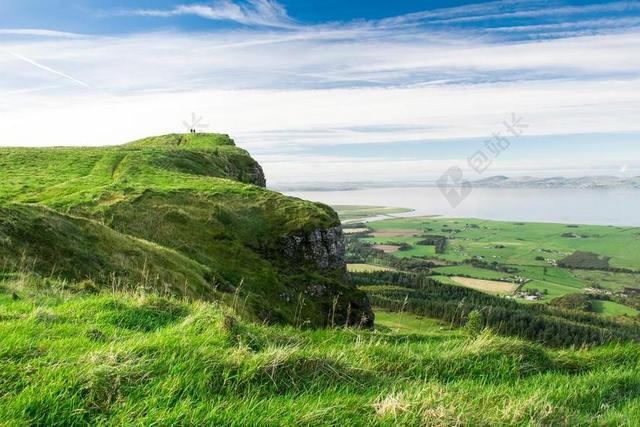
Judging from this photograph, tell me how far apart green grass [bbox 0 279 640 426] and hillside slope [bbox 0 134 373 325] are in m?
16.2

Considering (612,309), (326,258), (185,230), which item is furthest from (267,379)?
(612,309)

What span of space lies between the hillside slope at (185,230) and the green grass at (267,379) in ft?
53.1

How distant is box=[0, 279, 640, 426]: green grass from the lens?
4766 millimetres

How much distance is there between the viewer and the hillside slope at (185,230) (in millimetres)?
26266

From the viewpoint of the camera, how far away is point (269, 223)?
57625mm

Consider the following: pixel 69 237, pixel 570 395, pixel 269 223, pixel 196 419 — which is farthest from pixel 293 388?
pixel 269 223

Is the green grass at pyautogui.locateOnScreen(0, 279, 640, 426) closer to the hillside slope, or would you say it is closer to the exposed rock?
the hillside slope

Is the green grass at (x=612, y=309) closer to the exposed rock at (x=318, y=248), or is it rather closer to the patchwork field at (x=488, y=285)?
the patchwork field at (x=488, y=285)

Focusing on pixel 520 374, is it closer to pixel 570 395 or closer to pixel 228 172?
pixel 570 395

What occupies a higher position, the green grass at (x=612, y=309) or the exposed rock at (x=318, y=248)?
the exposed rock at (x=318, y=248)

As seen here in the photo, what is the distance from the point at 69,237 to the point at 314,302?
106ft

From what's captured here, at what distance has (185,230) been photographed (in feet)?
159

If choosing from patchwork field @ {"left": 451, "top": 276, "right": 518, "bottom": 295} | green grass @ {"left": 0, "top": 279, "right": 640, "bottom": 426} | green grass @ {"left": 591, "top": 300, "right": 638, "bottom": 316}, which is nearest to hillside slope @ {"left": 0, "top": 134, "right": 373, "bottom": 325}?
green grass @ {"left": 0, "top": 279, "right": 640, "bottom": 426}

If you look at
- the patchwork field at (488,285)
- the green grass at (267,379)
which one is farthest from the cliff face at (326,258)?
the patchwork field at (488,285)
